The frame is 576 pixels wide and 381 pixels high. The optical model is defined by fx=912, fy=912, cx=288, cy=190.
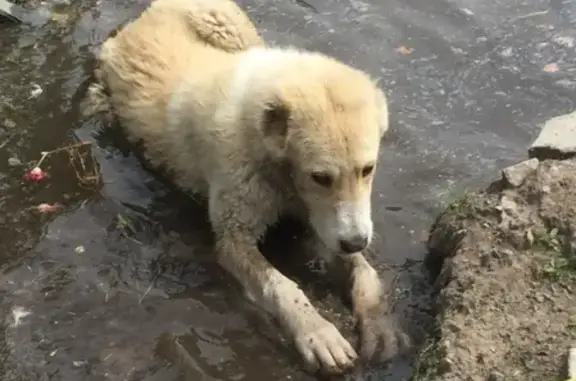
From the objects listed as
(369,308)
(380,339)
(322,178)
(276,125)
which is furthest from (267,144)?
(380,339)

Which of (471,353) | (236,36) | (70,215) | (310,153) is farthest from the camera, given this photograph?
(236,36)

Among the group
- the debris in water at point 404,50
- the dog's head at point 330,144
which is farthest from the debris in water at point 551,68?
the dog's head at point 330,144

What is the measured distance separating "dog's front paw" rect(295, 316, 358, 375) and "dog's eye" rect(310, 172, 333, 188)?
696 millimetres

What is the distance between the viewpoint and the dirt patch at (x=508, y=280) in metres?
4.01

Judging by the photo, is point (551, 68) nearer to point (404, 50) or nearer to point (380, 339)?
point (404, 50)

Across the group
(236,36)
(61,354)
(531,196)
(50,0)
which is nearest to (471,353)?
(531,196)

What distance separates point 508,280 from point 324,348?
956 mm

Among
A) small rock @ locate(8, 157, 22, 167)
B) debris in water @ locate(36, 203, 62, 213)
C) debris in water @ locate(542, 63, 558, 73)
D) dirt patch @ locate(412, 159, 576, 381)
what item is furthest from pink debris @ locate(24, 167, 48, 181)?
debris in water @ locate(542, 63, 558, 73)

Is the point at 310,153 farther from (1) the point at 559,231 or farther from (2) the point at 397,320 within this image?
(1) the point at 559,231

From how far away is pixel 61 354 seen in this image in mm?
4648

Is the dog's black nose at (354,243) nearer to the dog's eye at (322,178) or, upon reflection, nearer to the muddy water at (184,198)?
the dog's eye at (322,178)

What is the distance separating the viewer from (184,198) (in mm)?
5910

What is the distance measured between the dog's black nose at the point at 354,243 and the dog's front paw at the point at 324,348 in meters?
0.40

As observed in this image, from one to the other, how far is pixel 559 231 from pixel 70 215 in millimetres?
2906
